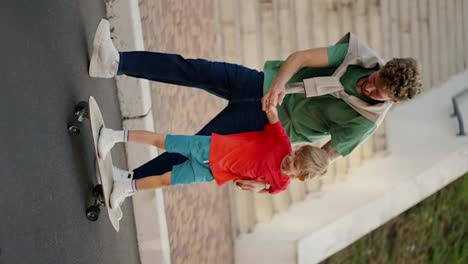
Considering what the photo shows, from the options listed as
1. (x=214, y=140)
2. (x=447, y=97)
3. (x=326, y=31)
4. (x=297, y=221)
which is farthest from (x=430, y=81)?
(x=214, y=140)

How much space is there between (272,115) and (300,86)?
0.66 feet

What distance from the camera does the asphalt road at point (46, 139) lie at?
3547 millimetres

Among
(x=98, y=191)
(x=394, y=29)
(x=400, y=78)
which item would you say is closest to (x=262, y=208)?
(x=394, y=29)

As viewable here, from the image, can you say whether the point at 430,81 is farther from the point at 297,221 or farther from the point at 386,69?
the point at 386,69

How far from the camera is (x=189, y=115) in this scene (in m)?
6.43

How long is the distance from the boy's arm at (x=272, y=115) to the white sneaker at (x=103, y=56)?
864 mm

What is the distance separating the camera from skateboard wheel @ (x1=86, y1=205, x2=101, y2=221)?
450cm

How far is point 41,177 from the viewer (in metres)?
3.85

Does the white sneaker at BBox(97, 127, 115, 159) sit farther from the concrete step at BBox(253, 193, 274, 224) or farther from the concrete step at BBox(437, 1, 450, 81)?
the concrete step at BBox(437, 1, 450, 81)

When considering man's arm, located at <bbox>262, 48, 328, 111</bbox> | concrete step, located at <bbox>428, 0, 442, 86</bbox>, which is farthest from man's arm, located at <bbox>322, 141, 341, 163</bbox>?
concrete step, located at <bbox>428, 0, 442, 86</bbox>

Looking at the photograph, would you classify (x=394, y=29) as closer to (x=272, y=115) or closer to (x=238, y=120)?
(x=238, y=120)

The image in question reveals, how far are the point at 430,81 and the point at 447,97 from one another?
0.27 meters

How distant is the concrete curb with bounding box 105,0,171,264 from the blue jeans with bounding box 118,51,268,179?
31.6 inches

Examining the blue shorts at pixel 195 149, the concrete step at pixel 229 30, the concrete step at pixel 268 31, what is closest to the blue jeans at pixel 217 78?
the blue shorts at pixel 195 149
